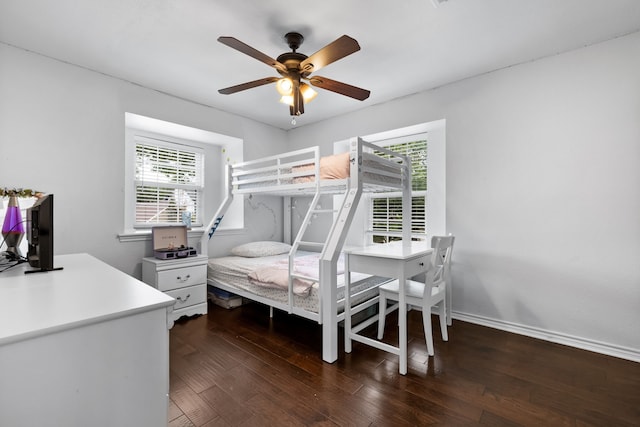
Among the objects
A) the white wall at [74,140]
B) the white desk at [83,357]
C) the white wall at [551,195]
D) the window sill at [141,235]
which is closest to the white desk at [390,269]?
the white wall at [551,195]

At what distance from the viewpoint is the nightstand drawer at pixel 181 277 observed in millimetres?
2746

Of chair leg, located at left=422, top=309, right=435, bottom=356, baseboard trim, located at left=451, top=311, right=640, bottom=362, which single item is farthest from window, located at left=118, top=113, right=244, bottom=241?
baseboard trim, located at left=451, top=311, right=640, bottom=362

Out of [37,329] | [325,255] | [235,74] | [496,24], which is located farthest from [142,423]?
[496,24]

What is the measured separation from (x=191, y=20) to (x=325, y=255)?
6.07 ft

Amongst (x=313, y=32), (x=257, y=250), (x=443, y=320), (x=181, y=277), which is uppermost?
(x=313, y=32)

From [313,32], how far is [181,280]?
8.24 ft

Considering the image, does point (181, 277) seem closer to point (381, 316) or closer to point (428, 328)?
point (381, 316)

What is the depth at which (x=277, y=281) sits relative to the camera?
8.20 ft

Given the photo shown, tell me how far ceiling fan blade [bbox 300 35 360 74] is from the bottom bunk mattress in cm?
157

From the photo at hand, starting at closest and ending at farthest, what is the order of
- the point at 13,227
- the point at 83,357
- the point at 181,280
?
the point at 83,357, the point at 13,227, the point at 181,280

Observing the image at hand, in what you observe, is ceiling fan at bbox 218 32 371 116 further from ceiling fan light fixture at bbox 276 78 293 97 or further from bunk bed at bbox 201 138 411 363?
bunk bed at bbox 201 138 411 363

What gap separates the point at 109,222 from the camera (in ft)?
9.02

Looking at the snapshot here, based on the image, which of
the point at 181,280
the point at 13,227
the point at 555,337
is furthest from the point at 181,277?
the point at 555,337

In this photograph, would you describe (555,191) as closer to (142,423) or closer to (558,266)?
(558,266)
